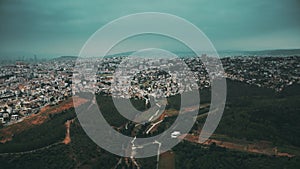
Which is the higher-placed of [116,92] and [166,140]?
[116,92]

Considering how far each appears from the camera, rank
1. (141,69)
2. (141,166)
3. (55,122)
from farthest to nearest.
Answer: (141,69), (55,122), (141,166)

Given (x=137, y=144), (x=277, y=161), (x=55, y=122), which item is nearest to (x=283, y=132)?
(x=277, y=161)

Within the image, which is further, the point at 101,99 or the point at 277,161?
the point at 101,99

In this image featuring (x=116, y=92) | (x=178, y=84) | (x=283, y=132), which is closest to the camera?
(x=283, y=132)

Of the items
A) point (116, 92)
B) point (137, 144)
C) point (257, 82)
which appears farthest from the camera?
point (257, 82)

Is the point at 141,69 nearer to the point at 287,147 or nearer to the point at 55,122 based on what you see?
the point at 55,122

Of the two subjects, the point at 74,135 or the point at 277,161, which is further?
the point at 74,135

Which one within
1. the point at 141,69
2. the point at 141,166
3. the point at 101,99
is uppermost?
the point at 141,69

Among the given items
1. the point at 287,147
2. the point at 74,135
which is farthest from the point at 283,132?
the point at 74,135

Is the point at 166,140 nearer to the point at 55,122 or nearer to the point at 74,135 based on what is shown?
the point at 74,135
